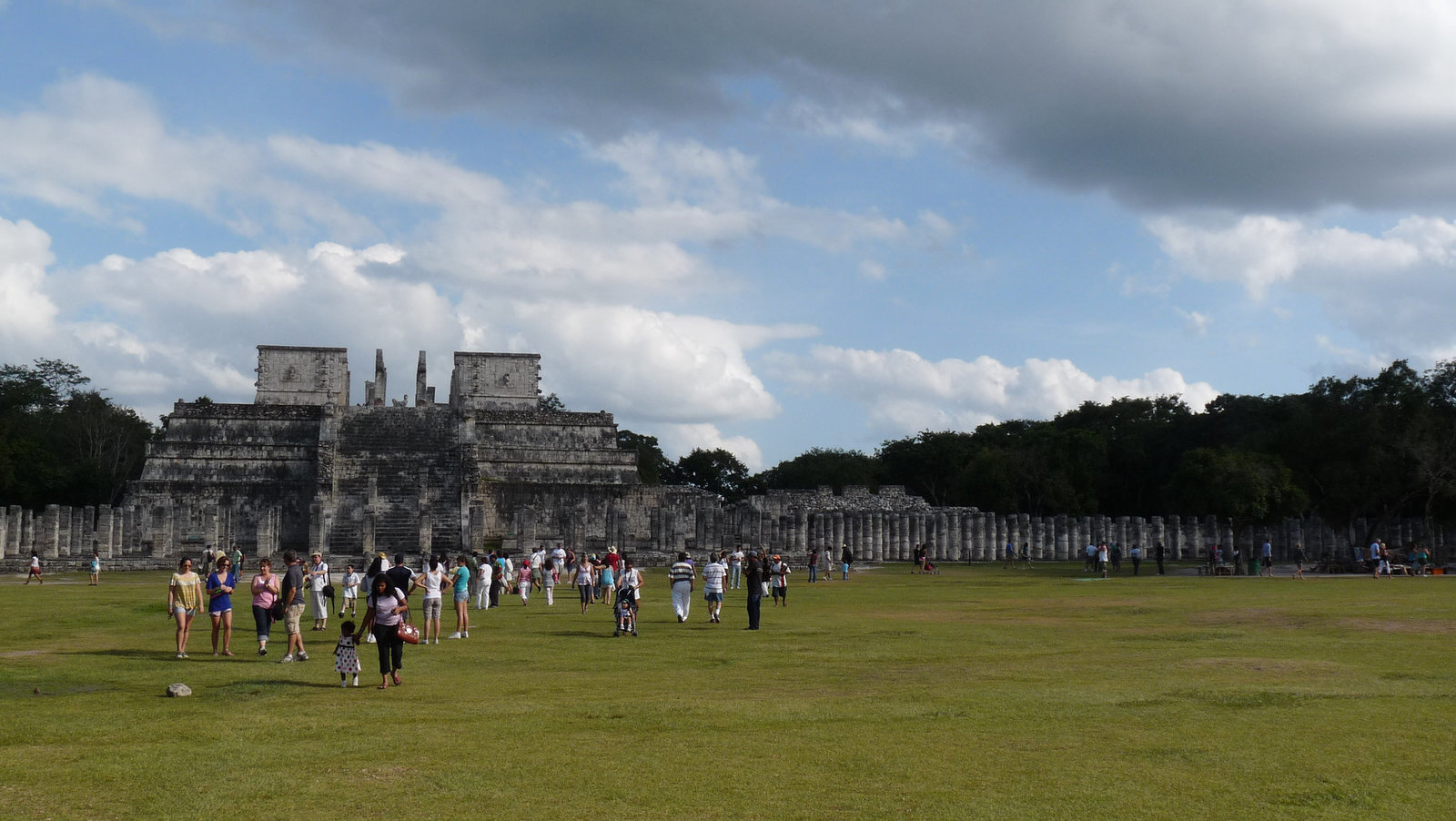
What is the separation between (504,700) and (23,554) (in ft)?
131

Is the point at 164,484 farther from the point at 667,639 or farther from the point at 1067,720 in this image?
the point at 1067,720

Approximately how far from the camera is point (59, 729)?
984 cm

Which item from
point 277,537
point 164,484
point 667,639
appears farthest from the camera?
point 164,484

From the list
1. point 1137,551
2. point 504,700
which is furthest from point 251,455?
point 504,700

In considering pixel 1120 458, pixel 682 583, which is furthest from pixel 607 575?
pixel 1120 458

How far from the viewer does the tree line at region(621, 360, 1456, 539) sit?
36.4m

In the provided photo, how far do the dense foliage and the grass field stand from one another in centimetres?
4066

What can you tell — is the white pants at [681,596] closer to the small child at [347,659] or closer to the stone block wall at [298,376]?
the small child at [347,659]

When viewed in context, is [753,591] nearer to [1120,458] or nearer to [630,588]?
[630,588]

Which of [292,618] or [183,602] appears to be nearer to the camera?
[292,618]

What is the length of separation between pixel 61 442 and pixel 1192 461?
5709 centimetres

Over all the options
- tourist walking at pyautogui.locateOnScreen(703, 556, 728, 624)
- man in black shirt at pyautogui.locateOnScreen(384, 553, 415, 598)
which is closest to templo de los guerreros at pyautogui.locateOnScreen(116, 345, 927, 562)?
tourist walking at pyautogui.locateOnScreen(703, 556, 728, 624)

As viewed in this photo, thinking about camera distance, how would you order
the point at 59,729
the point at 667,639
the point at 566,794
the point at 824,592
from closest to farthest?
the point at 566,794, the point at 59,729, the point at 667,639, the point at 824,592

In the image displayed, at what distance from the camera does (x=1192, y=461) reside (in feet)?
125
